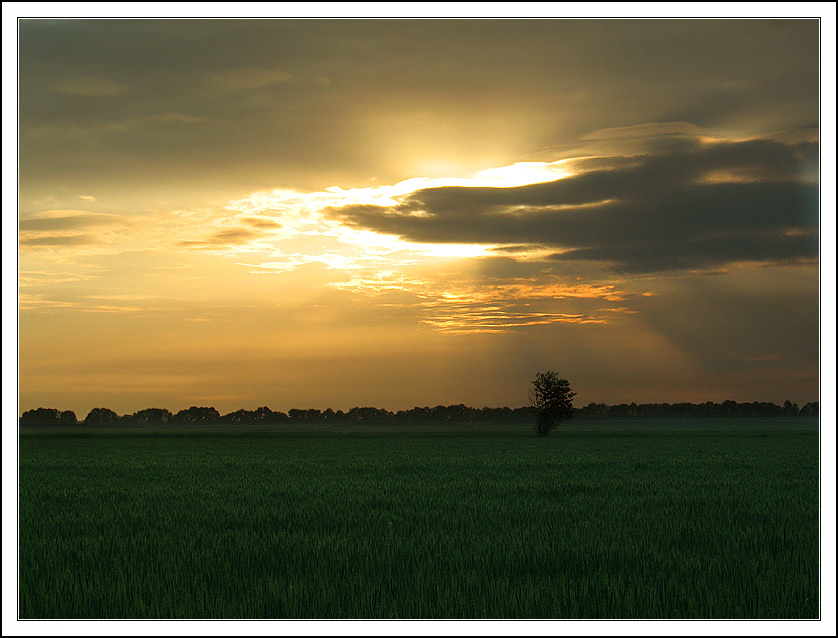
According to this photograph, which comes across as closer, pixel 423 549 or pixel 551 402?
pixel 423 549

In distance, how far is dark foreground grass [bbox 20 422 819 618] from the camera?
7.08 m

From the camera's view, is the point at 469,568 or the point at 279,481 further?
the point at 279,481

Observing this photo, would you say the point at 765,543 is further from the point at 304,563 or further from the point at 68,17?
the point at 68,17

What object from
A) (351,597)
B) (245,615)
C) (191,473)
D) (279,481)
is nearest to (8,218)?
(245,615)

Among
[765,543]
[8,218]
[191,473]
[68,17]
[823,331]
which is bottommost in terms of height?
[191,473]

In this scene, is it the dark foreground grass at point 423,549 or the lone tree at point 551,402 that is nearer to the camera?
the dark foreground grass at point 423,549

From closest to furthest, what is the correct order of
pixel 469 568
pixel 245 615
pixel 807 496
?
pixel 245 615 < pixel 469 568 < pixel 807 496

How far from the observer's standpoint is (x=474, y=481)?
2002cm

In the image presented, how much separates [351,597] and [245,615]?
3.57ft

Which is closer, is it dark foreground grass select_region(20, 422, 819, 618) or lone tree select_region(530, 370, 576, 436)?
dark foreground grass select_region(20, 422, 819, 618)

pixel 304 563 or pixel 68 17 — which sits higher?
pixel 68 17

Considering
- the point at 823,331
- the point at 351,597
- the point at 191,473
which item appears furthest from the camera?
the point at 191,473

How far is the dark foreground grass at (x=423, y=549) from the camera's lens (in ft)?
23.2

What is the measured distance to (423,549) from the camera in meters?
9.56
